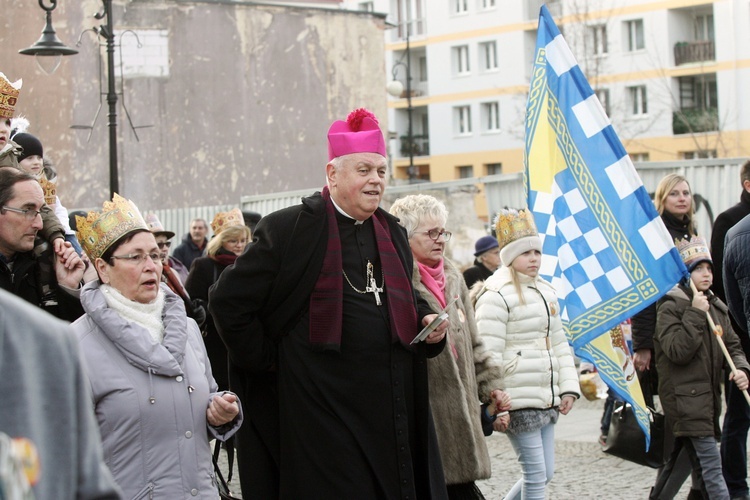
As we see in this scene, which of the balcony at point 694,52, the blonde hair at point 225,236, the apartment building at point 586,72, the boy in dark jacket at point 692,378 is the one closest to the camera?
the boy in dark jacket at point 692,378

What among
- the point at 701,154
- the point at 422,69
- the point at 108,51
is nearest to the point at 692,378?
the point at 108,51

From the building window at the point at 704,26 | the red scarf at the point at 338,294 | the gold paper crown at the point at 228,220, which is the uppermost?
the building window at the point at 704,26

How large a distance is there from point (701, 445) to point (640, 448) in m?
0.51

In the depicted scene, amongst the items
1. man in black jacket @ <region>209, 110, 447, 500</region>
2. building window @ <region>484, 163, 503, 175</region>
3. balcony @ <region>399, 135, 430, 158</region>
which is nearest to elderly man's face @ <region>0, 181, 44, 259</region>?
man in black jacket @ <region>209, 110, 447, 500</region>

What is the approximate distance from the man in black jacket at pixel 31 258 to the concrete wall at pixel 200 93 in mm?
20145

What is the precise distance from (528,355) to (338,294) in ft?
6.78

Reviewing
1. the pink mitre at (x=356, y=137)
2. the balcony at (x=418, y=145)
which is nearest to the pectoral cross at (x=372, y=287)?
the pink mitre at (x=356, y=137)

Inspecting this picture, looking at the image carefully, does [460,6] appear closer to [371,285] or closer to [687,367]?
[687,367]

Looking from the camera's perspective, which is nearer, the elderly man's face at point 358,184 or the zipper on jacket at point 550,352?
the elderly man's face at point 358,184

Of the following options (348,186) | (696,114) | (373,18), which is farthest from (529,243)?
(696,114)

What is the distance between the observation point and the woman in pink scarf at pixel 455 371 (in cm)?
588

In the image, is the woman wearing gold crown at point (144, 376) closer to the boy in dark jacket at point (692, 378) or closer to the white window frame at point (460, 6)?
the boy in dark jacket at point (692, 378)

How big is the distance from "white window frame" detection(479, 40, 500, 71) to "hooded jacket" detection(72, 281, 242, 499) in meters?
53.2

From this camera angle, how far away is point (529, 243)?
7.02 m
